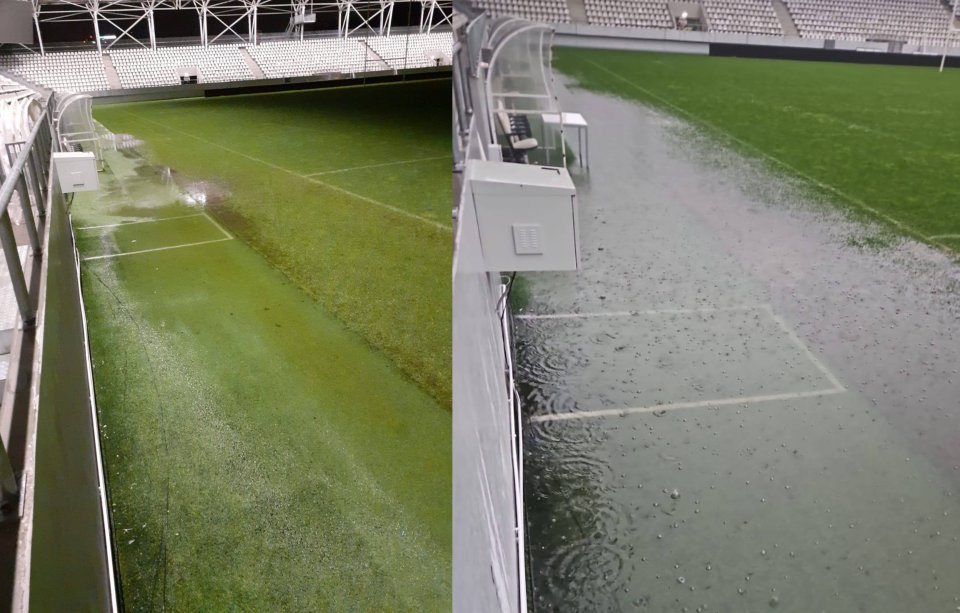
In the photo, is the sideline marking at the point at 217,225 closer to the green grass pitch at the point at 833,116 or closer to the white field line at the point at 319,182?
the white field line at the point at 319,182

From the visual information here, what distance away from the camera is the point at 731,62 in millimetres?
12484

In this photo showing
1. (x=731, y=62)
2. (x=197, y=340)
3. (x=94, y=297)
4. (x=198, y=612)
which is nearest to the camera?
(x=198, y=612)

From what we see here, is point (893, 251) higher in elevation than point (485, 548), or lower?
lower

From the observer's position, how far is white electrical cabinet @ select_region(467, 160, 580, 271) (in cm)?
158

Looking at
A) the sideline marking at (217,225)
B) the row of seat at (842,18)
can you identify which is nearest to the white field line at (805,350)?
the sideline marking at (217,225)

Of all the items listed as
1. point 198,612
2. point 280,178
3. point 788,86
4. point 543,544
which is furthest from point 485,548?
point 788,86

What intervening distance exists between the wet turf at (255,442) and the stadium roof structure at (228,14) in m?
0.99

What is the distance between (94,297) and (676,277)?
2901mm

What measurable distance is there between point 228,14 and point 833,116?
7.93 metres

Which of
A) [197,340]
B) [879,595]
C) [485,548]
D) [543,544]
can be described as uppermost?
[485,548]

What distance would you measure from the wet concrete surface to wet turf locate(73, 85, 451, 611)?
477 millimetres

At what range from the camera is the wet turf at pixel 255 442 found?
1594mm

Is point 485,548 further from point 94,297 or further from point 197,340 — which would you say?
point 94,297

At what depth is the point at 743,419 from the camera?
2.80 metres
